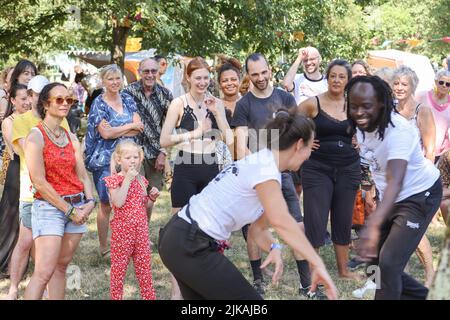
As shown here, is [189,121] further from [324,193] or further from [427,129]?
[427,129]

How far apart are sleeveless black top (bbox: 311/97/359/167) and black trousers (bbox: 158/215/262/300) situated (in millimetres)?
2718

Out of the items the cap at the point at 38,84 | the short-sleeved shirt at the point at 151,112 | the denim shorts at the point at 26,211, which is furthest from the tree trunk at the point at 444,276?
the short-sleeved shirt at the point at 151,112

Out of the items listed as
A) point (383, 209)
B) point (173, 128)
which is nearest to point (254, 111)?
point (173, 128)

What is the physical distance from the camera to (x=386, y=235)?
4.96 m

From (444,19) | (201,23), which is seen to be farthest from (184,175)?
(444,19)

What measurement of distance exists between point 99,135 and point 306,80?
2735 mm

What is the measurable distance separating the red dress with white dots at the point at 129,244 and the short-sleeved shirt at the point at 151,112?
1909 millimetres

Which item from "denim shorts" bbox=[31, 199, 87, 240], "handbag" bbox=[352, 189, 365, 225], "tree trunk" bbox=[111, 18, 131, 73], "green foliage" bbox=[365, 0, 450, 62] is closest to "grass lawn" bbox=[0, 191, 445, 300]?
"handbag" bbox=[352, 189, 365, 225]

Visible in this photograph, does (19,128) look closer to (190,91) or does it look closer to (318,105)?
(190,91)

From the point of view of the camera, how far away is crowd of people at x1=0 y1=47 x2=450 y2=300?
4.09 meters

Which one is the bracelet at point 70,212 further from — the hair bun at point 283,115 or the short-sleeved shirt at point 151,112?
the short-sleeved shirt at point 151,112

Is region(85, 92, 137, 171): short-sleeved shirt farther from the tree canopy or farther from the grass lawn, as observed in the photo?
the tree canopy

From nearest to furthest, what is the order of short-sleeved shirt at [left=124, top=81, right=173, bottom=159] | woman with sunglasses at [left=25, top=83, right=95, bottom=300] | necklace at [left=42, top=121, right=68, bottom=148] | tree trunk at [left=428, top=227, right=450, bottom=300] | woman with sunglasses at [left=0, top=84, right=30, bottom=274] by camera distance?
tree trunk at [left=428, top=227, right=450, bottom=300] → woman with sunglasses at [left=25, top=83, right=95, bottom=300] → necklace at [left=42, top=121, right=68, bottom=148] → woman with sunglasses at [left=0, top=84, right=30, bottom=274] → short-sleeved shirt at [left=124, top=81, right=173, bottom=159]

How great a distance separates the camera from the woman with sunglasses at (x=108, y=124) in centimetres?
707
